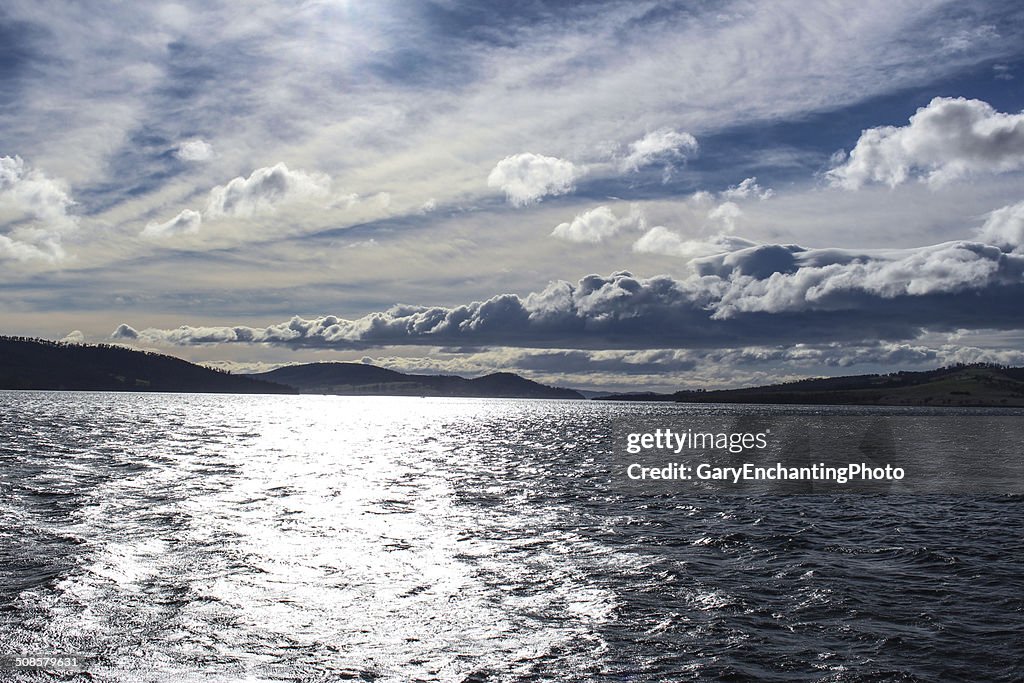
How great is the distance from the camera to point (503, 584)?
32.2m

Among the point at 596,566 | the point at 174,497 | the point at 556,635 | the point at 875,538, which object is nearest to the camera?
the point at 556,635

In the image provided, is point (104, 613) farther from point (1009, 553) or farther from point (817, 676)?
point (1009, 553)

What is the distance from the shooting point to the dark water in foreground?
23455mm

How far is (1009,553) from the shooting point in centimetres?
4044

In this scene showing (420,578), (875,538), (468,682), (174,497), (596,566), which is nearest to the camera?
(468,682)

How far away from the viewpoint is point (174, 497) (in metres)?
55.2

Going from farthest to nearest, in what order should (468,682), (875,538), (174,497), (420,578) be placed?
1. (174,497)
2. (875,538)
3. (420,578)
4. (468,682)

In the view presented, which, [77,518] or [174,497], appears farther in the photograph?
[174,497]

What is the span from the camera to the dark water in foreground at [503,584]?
23455mm

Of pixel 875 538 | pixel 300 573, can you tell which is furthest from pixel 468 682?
pixel 875 538

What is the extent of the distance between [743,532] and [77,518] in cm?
4100

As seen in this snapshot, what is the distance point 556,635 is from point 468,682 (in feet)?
16.9

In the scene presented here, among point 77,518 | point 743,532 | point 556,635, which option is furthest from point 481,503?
point 556,635

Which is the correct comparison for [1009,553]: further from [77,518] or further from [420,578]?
[77,518]
